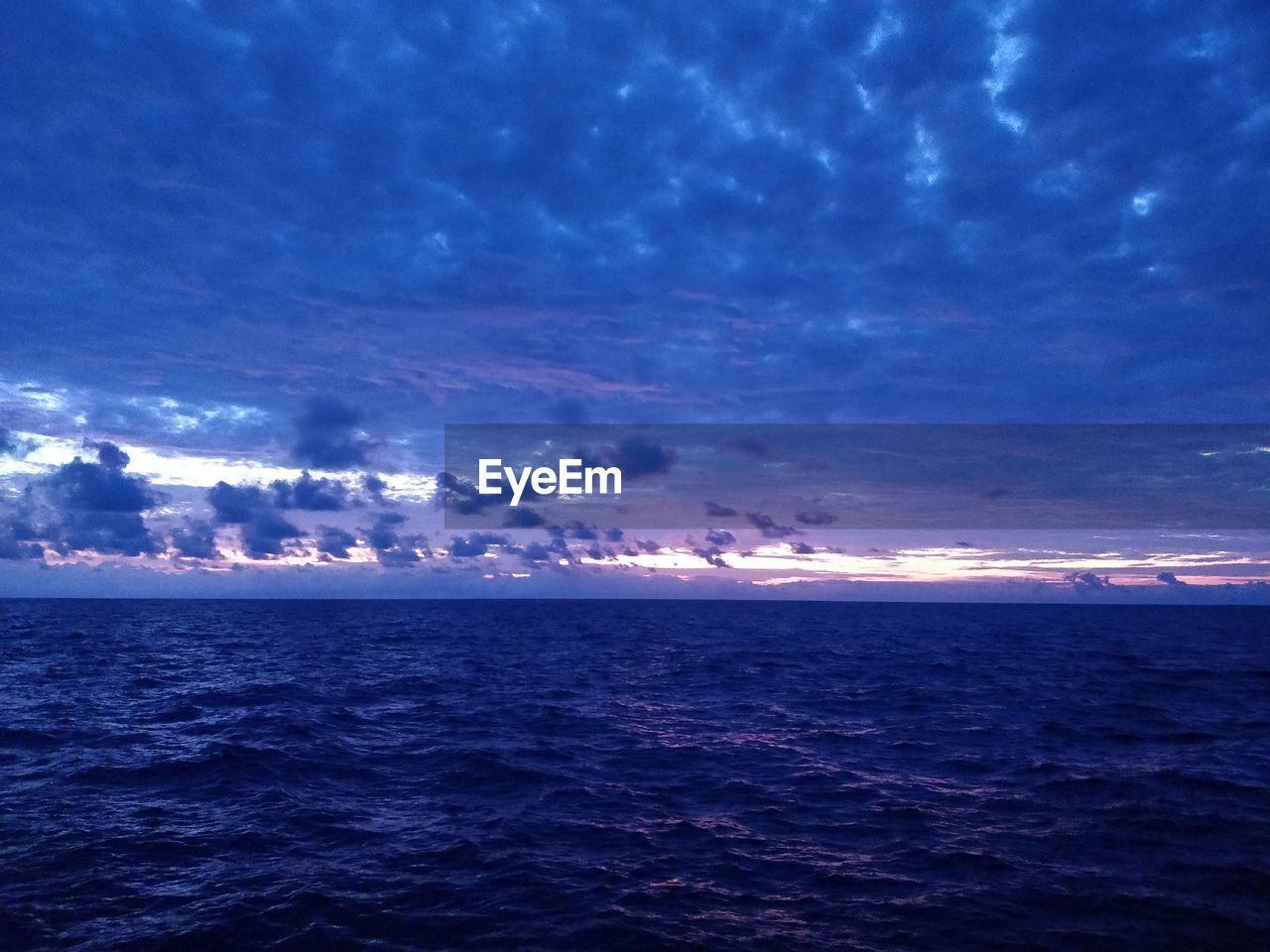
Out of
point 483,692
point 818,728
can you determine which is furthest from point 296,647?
point 818,728

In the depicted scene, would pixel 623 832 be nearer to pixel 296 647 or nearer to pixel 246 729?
pixel 246 729

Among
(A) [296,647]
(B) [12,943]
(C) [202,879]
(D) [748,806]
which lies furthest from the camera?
(A) [296,647]

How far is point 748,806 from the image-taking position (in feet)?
54.7

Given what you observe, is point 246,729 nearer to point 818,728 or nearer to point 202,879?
point 202,879

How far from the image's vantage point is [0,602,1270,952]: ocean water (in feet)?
37.3

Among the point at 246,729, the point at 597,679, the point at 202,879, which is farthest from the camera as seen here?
the point at 597,679

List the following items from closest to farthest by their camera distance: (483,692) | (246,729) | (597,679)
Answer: (246,729) → (483,692) → (597,679)

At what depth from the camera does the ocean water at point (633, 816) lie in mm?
11375

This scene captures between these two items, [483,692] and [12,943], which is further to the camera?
[483,692]

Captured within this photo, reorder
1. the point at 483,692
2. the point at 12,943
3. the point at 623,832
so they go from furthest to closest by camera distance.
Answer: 1. the point at 483,692
2. the point at 623,832
3. the point at 12,943

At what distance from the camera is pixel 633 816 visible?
52.9 feet

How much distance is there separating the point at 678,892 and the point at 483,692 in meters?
21.8

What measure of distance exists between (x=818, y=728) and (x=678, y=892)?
1341 centimetres

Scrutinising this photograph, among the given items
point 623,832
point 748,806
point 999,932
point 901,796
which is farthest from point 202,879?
point 901,796
